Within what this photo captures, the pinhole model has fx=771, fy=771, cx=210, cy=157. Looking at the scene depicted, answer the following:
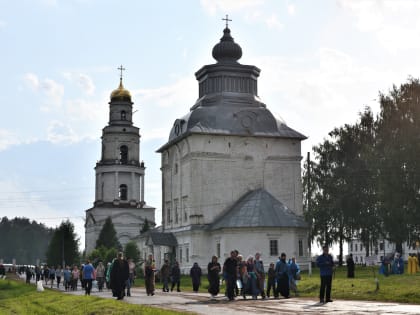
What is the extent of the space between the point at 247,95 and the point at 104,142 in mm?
34122

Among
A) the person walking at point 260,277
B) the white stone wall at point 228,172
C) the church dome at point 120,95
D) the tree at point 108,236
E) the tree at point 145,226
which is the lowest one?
the person walking at point 260,277

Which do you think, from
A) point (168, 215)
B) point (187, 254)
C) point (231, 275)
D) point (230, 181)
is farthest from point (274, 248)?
point (231, 275)

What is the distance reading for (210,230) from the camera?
6406 cm

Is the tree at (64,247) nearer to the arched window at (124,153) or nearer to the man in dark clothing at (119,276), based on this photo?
the arched window at (124,153)

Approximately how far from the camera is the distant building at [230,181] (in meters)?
61.2

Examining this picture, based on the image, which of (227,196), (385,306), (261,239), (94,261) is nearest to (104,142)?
(94,261)

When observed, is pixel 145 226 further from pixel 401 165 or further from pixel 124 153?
pixel 401 165

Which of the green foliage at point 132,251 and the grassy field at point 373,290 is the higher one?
the green foliage at point 132,251

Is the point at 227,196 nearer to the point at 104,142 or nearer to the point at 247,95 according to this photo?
the point at 247,95

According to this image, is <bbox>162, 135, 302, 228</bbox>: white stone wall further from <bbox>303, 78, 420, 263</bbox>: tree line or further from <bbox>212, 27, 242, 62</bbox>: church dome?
<bbox>212, 27, 242, 62</bbox>: church dome

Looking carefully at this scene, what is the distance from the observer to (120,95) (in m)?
102

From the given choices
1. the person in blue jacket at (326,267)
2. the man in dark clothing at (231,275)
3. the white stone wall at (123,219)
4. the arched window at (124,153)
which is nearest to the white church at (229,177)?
the white stone wall at (123,219)

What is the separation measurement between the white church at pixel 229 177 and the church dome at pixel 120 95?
1154 inches

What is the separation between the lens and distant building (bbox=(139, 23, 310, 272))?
61.2 meters
